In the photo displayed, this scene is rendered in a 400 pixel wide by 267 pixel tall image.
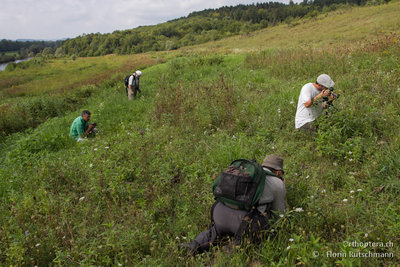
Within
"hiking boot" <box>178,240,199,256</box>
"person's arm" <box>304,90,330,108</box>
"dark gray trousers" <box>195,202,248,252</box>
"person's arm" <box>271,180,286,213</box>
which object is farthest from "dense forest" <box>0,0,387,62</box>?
"hiking boot" <box>178,240,199,256</box>

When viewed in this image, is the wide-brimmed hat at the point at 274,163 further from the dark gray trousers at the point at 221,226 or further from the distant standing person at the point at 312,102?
the distant standing person at the point at 312,102

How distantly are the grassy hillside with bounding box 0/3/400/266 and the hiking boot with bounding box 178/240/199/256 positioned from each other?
9cm

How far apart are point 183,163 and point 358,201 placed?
112 inches

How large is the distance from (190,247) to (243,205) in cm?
82

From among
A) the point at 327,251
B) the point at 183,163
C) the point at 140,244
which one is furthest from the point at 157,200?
the point at 327,251

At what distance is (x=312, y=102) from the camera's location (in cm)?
476

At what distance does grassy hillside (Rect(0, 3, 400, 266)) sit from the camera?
2695mm

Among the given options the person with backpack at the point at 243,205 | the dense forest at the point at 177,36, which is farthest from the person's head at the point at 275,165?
the dense forest at the point at 177,36

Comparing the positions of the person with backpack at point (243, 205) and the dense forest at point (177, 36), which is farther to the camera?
the dense forest at point (177, 36)

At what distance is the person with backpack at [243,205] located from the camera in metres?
2.68

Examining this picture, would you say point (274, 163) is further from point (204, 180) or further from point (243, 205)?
point (204, 180)

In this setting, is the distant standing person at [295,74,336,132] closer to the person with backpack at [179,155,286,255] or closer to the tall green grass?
the tall green grass

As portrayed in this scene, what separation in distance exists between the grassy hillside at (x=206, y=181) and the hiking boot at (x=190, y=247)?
0.09 m

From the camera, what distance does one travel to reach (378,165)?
11.4ft
